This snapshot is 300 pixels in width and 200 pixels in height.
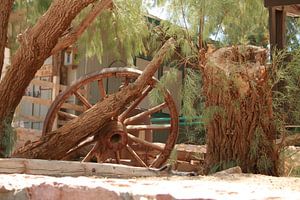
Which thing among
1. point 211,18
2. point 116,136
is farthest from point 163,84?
point 116,136

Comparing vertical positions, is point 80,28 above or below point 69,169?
above

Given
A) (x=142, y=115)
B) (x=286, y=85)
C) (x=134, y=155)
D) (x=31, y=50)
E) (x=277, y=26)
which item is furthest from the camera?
(x=277, y=26)

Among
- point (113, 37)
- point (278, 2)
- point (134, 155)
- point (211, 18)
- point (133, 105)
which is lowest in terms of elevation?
point (134, 155)

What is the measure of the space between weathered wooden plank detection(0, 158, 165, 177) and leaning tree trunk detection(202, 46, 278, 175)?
78 cm

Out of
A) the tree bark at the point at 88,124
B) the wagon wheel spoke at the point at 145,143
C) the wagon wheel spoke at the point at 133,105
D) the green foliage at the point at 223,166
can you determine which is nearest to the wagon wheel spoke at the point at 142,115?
the wagon wheel spoke at the point at 133,105

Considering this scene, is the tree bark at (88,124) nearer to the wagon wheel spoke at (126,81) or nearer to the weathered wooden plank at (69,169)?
the wagon wheel spoke at (126,81)

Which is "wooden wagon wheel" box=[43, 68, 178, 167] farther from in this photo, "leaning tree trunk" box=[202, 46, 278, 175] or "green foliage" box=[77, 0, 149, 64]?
"leaning tree trunk" box=[202, 46, 278, 175]

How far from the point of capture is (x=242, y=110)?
15.6ft

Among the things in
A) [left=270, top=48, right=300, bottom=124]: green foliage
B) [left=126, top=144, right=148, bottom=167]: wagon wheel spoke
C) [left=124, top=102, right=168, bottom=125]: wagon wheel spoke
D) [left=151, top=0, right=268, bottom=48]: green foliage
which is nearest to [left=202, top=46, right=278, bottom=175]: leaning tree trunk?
[left=270, top=48, right=300, bottom=124]: green foliage

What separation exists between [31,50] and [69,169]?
6.67 ft

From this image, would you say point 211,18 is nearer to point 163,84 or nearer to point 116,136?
point 163,84

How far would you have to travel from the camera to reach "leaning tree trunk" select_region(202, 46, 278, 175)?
4695 millimetres

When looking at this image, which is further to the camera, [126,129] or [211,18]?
[126,129]

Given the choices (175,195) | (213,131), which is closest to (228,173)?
(213,131)
